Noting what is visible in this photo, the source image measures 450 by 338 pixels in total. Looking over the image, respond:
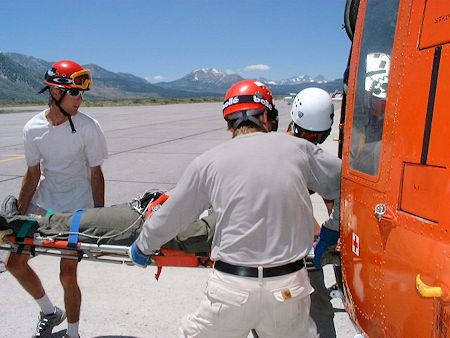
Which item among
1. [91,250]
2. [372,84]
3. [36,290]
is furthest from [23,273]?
[372,84]

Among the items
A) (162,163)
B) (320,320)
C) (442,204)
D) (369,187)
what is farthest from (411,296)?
(162,163)

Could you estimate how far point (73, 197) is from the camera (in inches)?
135

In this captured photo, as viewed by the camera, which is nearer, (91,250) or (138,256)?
(138,256)

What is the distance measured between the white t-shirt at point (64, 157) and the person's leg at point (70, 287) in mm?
385

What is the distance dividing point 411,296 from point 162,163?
10.3 meters

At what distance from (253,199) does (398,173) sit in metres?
0.59

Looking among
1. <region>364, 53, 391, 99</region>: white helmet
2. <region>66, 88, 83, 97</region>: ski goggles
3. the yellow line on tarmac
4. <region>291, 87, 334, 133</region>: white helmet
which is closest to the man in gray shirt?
<region>364, 53, 391, 99</region>: white helmet

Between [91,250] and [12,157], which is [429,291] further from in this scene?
[12,157]

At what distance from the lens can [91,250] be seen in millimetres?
3008

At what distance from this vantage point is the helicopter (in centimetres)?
169

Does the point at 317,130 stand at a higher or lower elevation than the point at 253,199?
higher

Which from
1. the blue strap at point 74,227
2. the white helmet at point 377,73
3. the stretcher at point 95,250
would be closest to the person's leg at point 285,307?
the stretcher at point 95,250

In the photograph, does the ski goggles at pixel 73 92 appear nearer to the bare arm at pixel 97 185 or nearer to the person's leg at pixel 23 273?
the bare arm at pixel 97 185

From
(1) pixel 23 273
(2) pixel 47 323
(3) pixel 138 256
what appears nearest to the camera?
(3) pixel 138 256
